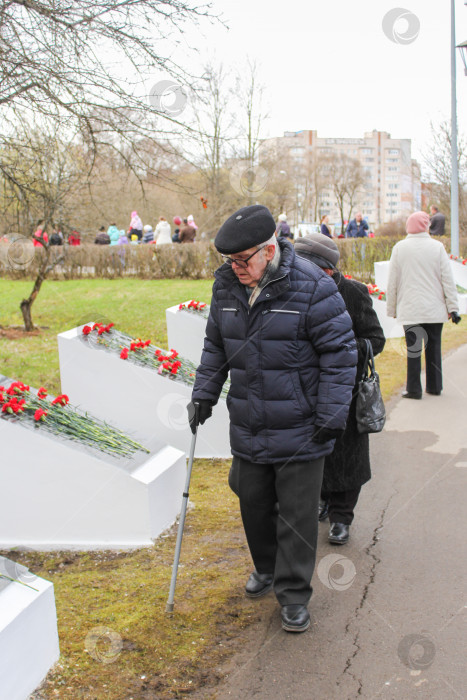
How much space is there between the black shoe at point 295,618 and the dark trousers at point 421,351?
488cm

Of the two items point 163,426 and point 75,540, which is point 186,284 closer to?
point 163,426

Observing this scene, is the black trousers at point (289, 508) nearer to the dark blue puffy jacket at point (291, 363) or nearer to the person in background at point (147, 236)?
the dark blue puffy jacket at point (291, 363)

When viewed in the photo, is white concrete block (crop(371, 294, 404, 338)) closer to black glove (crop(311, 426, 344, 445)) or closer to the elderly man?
the elderly man

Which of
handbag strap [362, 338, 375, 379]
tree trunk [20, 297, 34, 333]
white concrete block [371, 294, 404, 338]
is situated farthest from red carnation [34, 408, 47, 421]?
white concrete block [371, 294, 404, 338]

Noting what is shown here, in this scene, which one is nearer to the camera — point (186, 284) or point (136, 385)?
point (136, 385)

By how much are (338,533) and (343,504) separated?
7.2 inches

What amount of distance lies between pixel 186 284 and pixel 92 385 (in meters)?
13.1

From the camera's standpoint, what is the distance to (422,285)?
25.9 feet

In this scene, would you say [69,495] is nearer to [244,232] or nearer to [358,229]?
[244,232]

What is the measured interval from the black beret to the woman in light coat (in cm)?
457

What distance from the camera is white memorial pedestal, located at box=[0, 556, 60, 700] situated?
9.70 feet

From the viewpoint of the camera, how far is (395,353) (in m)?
11.4

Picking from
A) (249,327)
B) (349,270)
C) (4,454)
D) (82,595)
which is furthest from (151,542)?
(349,270)

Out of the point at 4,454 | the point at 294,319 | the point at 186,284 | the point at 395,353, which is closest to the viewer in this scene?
the point at 294,319
